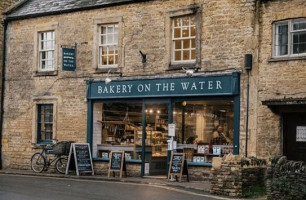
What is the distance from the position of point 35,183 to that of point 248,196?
6.70m

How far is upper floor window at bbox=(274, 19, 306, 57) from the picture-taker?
17.9 metres

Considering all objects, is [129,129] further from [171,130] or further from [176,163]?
[176,163]

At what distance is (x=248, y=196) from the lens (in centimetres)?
1603

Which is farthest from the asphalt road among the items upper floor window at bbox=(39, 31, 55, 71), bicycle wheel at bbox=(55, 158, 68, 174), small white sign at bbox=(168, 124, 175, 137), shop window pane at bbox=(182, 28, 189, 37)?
upper floor window at bbox=(39, 31, 55, 71)

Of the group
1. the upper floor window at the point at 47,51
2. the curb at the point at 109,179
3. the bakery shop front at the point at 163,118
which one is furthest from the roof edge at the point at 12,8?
the curb at the point at 109,179

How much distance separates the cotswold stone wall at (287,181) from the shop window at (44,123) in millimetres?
11752

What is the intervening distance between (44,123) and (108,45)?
4462 mm

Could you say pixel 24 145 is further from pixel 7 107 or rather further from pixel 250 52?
pixel 250 52

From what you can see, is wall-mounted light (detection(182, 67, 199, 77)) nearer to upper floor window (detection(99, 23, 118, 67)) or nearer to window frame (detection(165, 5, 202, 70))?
window frame (detection(165, 5, 202, 70))

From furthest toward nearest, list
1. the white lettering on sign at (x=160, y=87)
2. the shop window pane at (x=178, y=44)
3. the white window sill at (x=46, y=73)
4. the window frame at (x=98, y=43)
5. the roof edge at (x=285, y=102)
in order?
the white window sill at (x=46, y=73)
the window frame at (x=98, y=43)
the shop window pane at (x=178, y=44)
the white lettering on sign at (x=160, y=87)
the roof edge at (x=285, y=102)

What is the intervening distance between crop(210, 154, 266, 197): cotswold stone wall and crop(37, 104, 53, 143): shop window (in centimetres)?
976

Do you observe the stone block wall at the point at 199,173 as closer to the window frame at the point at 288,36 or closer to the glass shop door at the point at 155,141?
the glass shop door at the point at 155,141

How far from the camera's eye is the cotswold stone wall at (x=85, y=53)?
63.6 ft

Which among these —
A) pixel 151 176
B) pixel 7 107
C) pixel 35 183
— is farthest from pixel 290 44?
pixel 7 107
